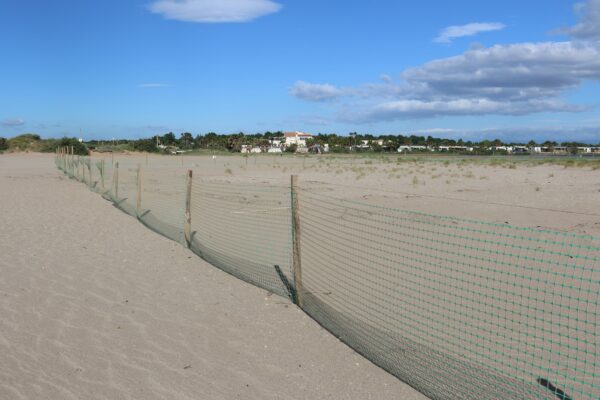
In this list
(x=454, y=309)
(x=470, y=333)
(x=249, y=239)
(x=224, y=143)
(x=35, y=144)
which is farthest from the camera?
(x=224, y=143)

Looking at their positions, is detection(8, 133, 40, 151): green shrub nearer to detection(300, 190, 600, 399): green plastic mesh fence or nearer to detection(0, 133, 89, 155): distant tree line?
detection(0, 133, 89, 155): distant tree line

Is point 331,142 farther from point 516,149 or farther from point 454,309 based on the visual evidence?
point 454,309

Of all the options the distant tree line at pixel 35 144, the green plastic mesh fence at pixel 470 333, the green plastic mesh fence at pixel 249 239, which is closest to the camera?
the green plastic mesh fence at pixel 470 333

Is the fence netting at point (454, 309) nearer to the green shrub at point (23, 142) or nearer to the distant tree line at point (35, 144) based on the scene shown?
the distant tree line at point (35, 144)

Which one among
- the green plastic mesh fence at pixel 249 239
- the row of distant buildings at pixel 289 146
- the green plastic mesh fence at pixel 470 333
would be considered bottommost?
the green plastic mesh fence at pixel 470 333

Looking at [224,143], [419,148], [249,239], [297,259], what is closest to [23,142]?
[224,143]

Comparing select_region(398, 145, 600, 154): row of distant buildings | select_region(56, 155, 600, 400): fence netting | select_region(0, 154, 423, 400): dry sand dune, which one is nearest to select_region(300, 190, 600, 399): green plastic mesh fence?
select_region(56, 155, 600, 400): fence netting

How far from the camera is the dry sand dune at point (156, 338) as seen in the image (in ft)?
15.7

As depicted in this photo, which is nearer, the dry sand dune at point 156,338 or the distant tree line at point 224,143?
the dry sand dune at point 156,338

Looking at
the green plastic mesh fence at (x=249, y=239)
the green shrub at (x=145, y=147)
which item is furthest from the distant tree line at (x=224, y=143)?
the green plastic mesh fence at (x=249, y=239)

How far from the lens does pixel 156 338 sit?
5949mm

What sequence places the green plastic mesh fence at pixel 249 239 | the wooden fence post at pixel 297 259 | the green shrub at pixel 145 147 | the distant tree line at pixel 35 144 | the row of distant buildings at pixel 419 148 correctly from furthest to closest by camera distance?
the row of distant buildings at pixel 419 148
the green shrub at pixel 145 147
the distant tree line at pixel 35 144
the green plastic mesh fence at pixel 249 239
the wooden fence post at pixel 297 259

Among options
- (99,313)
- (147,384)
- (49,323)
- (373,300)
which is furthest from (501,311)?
(49,323)

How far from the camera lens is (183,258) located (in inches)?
399
